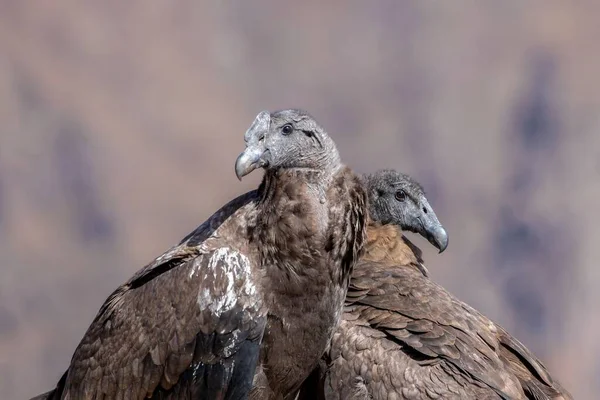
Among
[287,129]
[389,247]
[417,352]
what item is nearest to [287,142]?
[287,129]

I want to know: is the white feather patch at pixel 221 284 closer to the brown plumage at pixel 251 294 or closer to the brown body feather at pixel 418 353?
the brown plumage at pixel 251 294

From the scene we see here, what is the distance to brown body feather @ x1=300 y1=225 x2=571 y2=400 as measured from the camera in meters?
5.19

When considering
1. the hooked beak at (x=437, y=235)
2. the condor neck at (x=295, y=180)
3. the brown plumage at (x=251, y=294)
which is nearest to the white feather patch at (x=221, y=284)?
the brown plumage at (x=251, y=294)

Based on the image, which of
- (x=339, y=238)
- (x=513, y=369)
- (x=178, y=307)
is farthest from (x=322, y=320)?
(x=513, y=369)

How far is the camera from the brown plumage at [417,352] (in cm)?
519

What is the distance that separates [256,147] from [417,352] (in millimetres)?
1633

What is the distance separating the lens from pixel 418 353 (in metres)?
5.31

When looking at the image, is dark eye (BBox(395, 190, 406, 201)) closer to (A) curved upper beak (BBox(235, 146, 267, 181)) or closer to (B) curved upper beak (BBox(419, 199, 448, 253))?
(B) curved upper beak (BBox(419, 199, 448, 253))

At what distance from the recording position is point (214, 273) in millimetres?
4516

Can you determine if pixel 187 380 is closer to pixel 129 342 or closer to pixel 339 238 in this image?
pixel 129 342

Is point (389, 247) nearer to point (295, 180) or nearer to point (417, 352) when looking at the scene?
point (417, 352)

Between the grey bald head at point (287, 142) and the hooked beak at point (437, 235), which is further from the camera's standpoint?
the hooked beak at point (437, 235)

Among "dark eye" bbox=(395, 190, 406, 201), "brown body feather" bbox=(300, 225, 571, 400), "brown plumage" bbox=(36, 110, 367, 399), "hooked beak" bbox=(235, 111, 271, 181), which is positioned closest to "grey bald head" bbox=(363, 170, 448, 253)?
"dark eye" bbox=(395, 190, 406, 201)

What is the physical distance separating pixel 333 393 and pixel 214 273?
1.20 m
